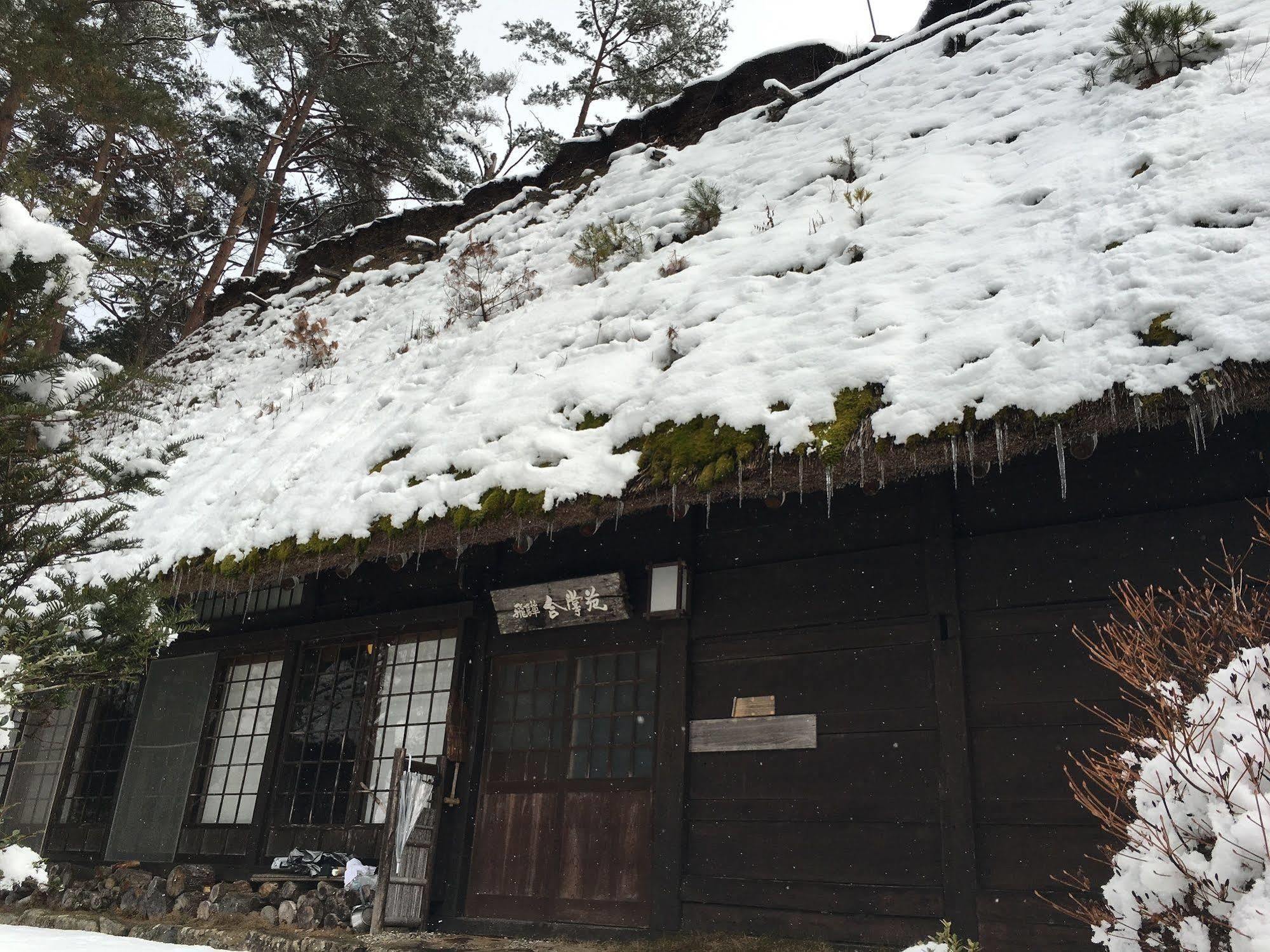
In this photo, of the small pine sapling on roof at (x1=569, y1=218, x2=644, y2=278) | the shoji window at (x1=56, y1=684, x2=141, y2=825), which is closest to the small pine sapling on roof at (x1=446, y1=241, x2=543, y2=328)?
the small pine sapling on roof at (x1=569, y1=218, x2=644, y2=278)

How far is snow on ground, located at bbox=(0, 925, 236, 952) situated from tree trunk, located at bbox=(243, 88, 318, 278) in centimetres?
1033

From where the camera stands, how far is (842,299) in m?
5.04

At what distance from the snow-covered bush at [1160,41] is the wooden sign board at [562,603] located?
14.6ft

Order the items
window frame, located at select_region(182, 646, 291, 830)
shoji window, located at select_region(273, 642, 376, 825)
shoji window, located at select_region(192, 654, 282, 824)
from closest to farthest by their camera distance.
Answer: shoji window, located at select_region(273, 642, 376, 825), window frame, located at select_region(182, 646, 291, 830), shoji window, located at select_region(192, 654, 282, 824)

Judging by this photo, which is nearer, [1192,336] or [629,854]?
[1192,336]

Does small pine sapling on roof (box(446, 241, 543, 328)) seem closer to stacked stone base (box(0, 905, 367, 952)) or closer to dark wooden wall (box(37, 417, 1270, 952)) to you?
dark wooden wall (box(37, 417, 1270, 952))

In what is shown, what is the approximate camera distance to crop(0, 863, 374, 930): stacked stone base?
587 centimetres

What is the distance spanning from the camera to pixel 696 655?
5434mm

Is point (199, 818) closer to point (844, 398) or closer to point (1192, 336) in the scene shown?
point (844, 398)

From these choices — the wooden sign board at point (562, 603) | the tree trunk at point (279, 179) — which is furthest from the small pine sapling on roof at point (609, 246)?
the tree trunk at point (279, 179)

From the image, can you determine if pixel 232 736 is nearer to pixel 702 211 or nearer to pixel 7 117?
pixel 702 211

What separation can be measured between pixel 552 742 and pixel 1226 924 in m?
4.25

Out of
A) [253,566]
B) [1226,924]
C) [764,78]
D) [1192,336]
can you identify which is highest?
[764,78]

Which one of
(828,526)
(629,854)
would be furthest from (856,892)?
(828,526)
